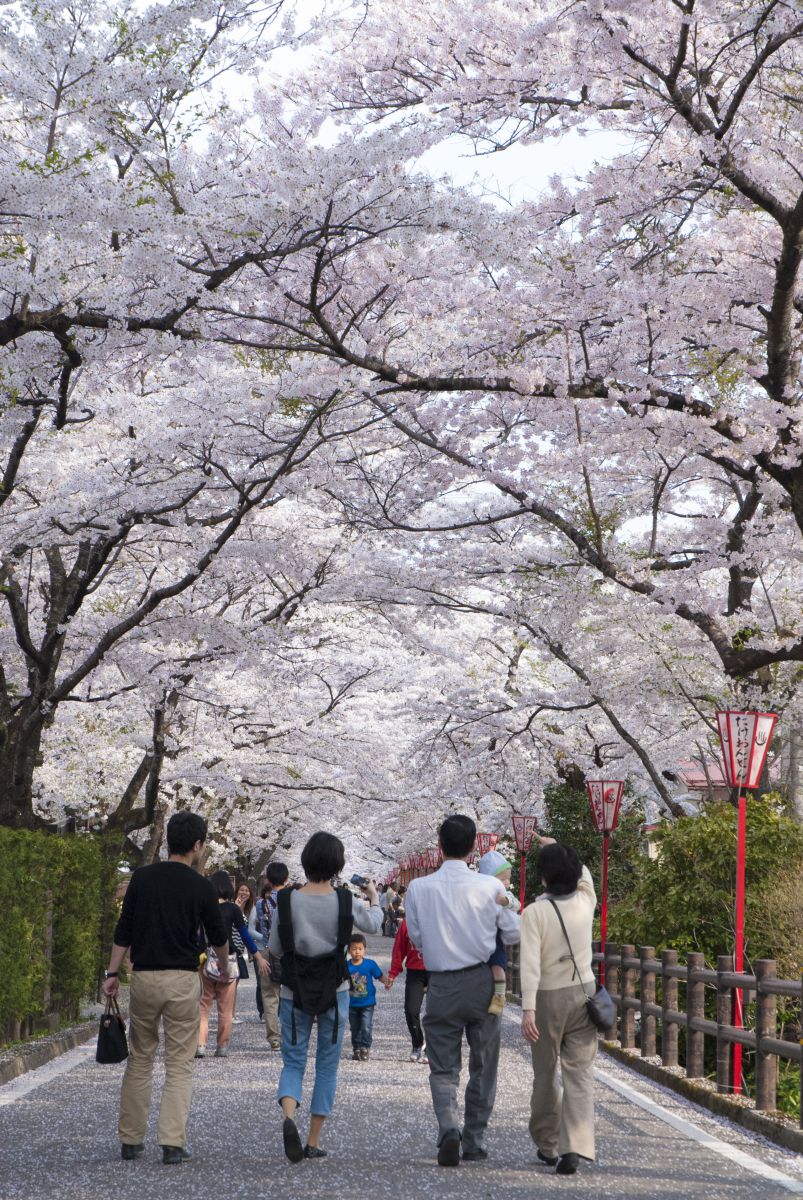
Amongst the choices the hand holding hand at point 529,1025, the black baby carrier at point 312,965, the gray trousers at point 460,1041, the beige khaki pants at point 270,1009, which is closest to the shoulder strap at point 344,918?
the black baby carrier at point 312,965

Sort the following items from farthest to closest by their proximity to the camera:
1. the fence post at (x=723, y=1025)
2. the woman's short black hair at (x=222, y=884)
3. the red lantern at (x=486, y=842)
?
the red lantern at (x=486, y=842), the woman's short black hair at (x=222, y=884), the fence post at (x=723, y=1025)

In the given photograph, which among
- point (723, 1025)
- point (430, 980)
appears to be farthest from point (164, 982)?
point (723, 1025)

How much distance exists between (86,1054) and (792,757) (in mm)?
18765

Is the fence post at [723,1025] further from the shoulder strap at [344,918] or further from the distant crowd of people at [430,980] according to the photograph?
the shoulder strap at [344,918]

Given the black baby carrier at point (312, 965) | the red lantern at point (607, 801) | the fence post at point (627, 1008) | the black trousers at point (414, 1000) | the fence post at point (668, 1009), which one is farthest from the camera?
the red lantern at point (607, 801)

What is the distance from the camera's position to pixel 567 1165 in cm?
668

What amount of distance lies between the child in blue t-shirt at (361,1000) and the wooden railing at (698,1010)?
7.21 ft

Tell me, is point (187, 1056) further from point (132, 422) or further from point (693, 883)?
point (132, 422)

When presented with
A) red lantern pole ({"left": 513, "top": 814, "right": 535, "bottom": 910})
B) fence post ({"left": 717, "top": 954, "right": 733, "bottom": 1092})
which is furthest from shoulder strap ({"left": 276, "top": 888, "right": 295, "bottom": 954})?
red lantern pole ({"left": 513, "top": 814, "right": 535, "bottom": 910})

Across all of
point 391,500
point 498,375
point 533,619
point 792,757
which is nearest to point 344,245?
point 498,375

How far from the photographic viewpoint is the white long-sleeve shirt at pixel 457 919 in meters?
6.93

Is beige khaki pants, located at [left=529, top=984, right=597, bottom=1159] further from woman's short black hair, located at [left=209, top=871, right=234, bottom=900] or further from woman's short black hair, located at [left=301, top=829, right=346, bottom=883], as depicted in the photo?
woman's short black hair, located at [left=209, top=871, right=234, bottom=900]

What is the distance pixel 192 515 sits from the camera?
1836 centimetres

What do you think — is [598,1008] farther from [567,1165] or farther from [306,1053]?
[306,1053]
